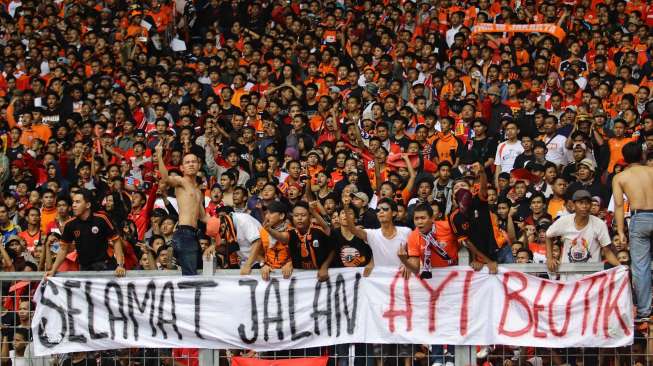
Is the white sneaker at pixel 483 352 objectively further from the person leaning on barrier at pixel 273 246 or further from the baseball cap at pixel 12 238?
the baseball cap at pixel 12 238

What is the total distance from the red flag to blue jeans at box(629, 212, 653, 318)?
3.00 m

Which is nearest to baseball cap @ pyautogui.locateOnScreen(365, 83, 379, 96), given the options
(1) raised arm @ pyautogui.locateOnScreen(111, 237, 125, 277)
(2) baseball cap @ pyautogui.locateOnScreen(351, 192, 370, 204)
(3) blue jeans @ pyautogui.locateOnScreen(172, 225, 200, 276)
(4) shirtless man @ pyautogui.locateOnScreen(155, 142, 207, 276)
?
(2) baseball cap @ pyautogui.locateOnScreen(351, 192, 370, 204)

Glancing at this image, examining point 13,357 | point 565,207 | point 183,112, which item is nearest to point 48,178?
point 183,112

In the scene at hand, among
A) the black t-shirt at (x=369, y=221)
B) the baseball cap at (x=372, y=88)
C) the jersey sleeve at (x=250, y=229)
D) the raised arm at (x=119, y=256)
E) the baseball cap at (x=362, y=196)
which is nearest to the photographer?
the raised arm at (x=119, y=256)

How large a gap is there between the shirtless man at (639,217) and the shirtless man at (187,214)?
4222mm

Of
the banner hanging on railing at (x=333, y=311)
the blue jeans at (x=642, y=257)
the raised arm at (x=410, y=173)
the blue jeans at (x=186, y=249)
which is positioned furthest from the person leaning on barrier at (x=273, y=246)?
the raised arm at (x=410, y=173)

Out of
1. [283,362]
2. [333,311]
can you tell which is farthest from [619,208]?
[283,362]

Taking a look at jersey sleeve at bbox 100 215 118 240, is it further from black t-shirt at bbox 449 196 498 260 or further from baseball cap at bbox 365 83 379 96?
baseball cap at bbox 365 83 379 96

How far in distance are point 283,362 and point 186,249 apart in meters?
1.59

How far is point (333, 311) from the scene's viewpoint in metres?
12.1

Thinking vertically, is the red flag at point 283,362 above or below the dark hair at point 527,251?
below

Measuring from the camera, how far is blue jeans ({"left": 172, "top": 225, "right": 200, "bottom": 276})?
1258cm

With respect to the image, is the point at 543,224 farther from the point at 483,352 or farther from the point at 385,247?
the point at 385,247

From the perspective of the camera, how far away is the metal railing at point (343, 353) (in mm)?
11797
